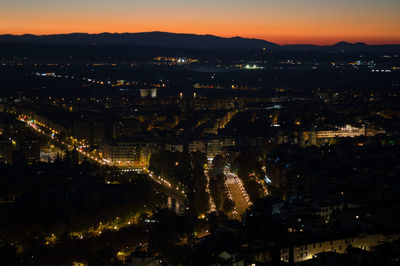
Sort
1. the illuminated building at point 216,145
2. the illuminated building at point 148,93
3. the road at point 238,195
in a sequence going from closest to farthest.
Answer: the road at point 238,195
the illuminated building at point 216,145
the illuminated building at point 148,93

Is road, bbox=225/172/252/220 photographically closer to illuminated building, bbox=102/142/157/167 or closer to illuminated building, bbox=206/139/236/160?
A: illuminated building, bbox=206/139/236/160

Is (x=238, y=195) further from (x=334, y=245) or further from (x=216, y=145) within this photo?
(x=216, y=145)

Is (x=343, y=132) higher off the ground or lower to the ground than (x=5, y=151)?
lower

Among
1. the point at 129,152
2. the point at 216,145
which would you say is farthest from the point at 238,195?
the point at 216,145

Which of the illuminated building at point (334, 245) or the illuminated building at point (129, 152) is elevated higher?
the illuminated building at point (334, 245)

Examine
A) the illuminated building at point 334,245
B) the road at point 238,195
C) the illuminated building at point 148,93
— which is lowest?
the illuminated building at point 148,93

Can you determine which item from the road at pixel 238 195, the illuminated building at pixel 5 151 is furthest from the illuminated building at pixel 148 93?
the road at pixel 238 195

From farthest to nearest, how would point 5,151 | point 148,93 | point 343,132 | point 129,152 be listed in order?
point 148,93
point 343,132
point 129,152
point 5,151

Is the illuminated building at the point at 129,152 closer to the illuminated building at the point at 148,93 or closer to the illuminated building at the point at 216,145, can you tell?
the illuminated building at the point at 216,145

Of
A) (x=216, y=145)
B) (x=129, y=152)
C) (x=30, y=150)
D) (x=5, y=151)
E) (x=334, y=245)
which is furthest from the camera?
(x=216, y=145)

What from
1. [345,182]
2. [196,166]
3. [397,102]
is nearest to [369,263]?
[345,182]

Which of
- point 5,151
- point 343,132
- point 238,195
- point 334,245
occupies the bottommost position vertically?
point 343,132

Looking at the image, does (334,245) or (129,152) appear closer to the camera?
(334,245)
